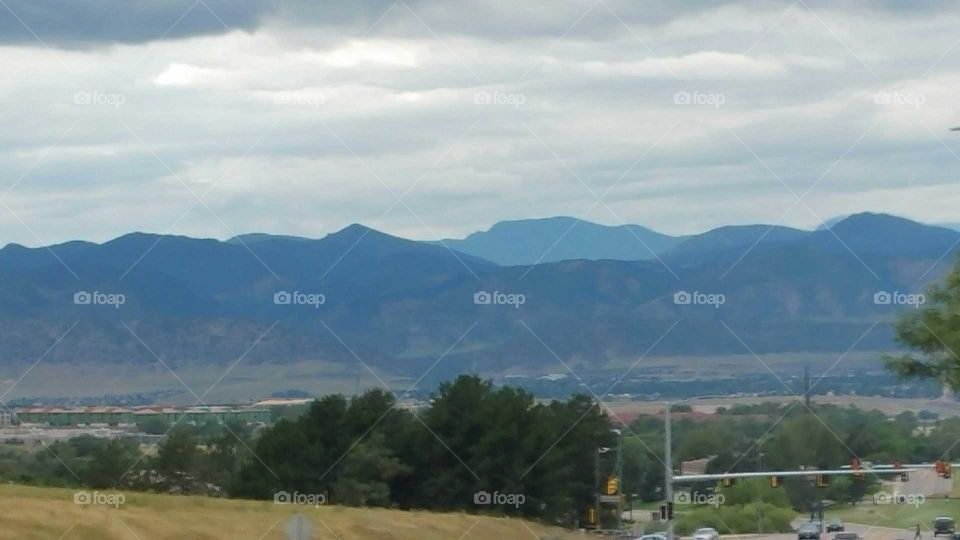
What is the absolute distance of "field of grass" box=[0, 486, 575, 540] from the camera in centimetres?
3603

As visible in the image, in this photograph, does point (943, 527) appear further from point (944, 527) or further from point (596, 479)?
point (596, 479)

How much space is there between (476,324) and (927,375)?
338 ft

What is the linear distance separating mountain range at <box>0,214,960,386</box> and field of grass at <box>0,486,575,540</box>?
67.6m


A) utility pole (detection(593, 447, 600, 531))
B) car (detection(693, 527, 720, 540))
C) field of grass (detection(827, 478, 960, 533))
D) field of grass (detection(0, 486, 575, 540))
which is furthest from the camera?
field of grass (detection(827, 478, 960, 533))

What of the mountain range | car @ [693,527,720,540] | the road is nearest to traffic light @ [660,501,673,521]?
car @ [693,527,720,540]

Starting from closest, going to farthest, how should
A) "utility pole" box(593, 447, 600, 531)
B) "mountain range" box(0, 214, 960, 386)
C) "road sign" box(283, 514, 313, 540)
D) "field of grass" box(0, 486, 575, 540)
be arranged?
"road sign" box(283, 514, 313, 540), "field of grass" box(0, 486, 575, 540), "utility pole" box(593, 447, 600, 531), "mountain range" box(0, 214, 960, 386)

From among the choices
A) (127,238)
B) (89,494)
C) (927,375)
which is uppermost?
(127,238)

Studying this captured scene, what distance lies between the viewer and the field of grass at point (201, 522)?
3603 centimetres

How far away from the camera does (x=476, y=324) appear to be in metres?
164

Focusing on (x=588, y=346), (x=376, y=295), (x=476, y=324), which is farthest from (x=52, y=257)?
(x=588, y=346)

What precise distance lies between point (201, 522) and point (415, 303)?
121m

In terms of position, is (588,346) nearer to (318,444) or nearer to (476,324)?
(476,324)

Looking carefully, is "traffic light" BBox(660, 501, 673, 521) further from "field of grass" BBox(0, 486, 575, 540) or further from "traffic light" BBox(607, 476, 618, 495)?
"traffic light" BBox(607, 476, 618, 495)

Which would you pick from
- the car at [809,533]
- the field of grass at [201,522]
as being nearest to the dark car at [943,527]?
the car at [809,533]
